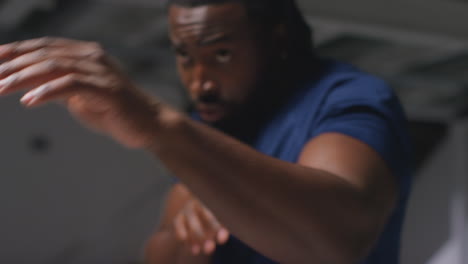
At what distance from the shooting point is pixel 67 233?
10.5 ft

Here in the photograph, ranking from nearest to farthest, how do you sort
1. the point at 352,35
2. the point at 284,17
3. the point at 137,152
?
the point at 284,17 < the point at 352,35 < the point at 137,152

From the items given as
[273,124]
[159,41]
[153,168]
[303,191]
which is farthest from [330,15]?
[153,168]

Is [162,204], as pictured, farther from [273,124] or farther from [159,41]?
[273,124]

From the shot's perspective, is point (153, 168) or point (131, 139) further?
point (153, 168)

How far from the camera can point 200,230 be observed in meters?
0.72

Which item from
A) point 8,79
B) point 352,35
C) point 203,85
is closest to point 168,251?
point 203,85

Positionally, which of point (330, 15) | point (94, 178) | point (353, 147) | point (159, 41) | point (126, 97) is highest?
point (126, 97)

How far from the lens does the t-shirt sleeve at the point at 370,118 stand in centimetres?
59

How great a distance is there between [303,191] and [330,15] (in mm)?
1504

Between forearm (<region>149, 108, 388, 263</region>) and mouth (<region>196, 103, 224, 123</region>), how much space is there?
0.91ft

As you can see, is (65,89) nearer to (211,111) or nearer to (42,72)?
(42,72)

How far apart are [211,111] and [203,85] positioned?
0.04 m

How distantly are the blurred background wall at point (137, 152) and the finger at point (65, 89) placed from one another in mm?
1558

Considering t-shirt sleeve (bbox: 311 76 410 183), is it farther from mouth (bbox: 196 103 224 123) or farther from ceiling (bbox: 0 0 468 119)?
ceiling (bbox: 0 0 468 119)
